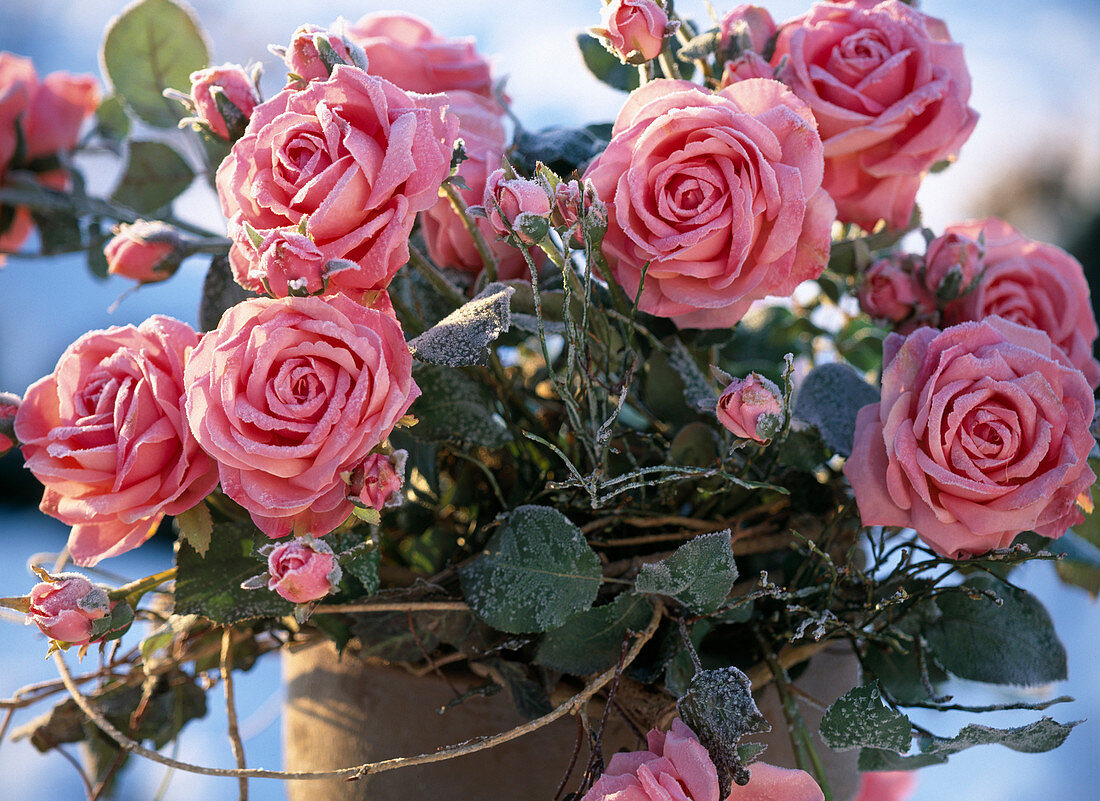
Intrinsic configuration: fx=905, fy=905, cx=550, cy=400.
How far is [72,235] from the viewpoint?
0.54 m

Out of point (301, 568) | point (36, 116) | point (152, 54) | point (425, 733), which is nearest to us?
point (301, 568)

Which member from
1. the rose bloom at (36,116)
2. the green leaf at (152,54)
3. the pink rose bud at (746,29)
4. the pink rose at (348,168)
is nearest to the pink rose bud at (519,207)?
the pink rose at (348,168)

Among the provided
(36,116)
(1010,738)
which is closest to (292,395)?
(1010,738)

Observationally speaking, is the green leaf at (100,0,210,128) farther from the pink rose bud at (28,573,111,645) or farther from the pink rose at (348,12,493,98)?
the pink rose bud at (28,573,111,645)

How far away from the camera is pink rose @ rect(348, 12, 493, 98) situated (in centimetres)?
39

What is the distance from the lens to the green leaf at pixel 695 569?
294mm

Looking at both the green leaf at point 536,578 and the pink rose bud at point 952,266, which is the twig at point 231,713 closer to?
the green leaf at point 536,578

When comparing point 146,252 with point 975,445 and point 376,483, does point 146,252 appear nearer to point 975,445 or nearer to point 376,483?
point 376,483

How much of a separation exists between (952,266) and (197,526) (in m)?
0.30

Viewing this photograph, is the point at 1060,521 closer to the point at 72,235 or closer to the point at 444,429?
the point at 444,429

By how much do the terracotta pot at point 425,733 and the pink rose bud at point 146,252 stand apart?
18 centimetres

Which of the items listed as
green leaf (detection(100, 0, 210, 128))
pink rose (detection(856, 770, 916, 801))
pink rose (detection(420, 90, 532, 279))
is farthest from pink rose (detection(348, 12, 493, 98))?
pink rose (detection(856, 770, 916, 801))

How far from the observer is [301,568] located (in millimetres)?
254

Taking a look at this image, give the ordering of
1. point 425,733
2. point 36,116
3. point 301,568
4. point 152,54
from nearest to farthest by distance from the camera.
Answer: point 301,568 < point 425,733 < point 152,54 < point 36,116
